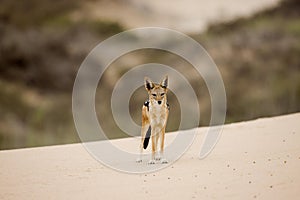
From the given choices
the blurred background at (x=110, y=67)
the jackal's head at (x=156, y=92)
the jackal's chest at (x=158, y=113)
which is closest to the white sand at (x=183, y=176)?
the jackal's chest at (x=158, y=113)

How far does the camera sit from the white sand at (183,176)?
9797mm

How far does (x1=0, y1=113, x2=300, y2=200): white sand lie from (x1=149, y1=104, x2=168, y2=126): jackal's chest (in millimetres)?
845

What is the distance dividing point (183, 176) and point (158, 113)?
1386 mm

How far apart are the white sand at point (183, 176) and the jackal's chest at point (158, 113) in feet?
2.77

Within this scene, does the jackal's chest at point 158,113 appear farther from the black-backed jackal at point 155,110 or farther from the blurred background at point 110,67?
the blurred background at point 110,67

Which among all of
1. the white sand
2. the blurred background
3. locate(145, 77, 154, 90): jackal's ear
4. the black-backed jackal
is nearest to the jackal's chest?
the black-backed jackal

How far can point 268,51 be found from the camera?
4175 centimetres

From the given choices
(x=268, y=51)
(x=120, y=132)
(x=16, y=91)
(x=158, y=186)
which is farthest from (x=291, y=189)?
(x=268, y=51)

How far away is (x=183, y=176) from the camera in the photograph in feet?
35.7

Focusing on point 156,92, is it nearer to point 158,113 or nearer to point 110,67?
point 158,113

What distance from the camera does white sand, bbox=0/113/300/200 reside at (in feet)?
32.1

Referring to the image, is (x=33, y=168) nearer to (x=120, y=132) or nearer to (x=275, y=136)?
(x=275, y=136)

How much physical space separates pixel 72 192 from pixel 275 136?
569 cm

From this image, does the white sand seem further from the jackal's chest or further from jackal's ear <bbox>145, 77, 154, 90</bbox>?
jackal's ear <bbox>145, 77, 154, 90</bbox>
